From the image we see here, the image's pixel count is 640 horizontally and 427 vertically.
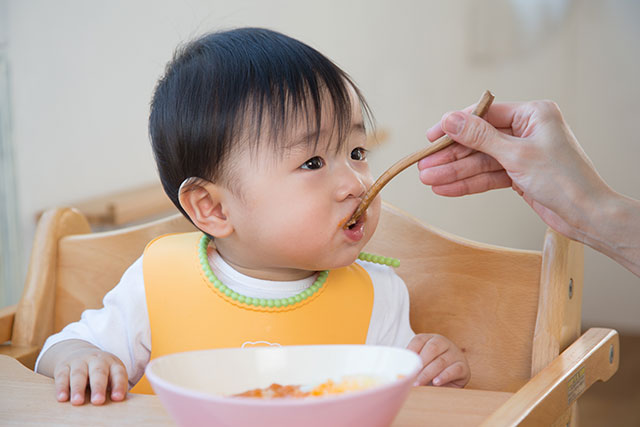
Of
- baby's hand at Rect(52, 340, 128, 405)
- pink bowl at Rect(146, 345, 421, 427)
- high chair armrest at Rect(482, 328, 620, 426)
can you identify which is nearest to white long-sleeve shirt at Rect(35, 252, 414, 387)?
baby's hand at Rect(52, 340, 128, 405)

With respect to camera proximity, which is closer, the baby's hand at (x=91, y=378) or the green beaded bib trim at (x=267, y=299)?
the baby's hand at (x=91, y=378)

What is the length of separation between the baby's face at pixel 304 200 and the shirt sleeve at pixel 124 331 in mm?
183

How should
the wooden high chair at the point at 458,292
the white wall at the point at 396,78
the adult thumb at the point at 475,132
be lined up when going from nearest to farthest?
the adult thumb at the point at 475,132, the wooden high chair at the point at 458,292, the white wall at the point at 396,78

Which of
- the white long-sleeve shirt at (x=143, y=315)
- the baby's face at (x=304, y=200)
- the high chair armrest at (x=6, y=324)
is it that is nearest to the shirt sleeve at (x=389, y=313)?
the white long-sleeve shirt at (x=143, y=315)

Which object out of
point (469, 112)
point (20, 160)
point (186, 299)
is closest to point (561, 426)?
point (469, 112)

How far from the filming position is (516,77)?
3.22 metres

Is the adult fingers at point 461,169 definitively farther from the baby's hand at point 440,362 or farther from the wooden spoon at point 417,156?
the baby's hand at point 440,362

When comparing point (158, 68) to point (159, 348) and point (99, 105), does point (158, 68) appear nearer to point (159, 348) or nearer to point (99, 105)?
point (99, 105)

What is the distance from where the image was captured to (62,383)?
2.53 ft

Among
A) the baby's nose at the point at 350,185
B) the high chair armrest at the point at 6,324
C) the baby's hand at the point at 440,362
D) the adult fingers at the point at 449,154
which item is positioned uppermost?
the adult fingers at the point at 449,154

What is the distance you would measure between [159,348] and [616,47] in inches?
112

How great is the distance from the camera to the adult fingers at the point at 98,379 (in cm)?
75

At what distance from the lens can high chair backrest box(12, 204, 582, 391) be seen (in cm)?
98

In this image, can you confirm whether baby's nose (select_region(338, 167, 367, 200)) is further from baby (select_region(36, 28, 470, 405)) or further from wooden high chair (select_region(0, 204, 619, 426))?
wooden high chair (select_region(0, 204, 619, 426))
